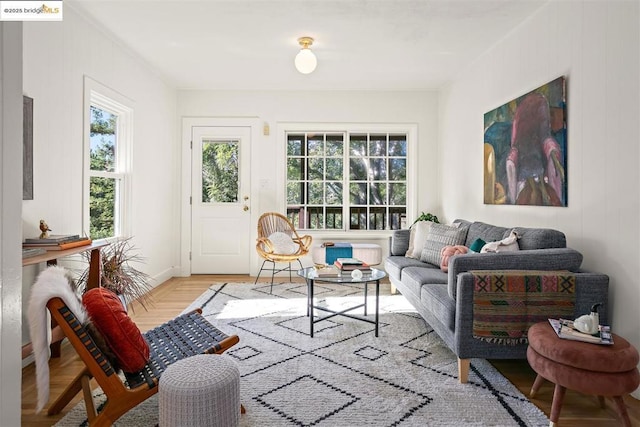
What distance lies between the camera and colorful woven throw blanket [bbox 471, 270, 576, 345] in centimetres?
243

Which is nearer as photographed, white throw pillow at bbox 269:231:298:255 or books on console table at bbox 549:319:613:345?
books on console table at bbox 549:319:613:345

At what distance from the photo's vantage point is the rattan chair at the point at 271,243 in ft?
17.0

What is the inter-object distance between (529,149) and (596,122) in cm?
79

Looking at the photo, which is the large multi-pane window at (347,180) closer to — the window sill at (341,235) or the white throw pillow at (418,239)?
the window sill at (341,235)

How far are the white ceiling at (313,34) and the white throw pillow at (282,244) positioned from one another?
2028 mm

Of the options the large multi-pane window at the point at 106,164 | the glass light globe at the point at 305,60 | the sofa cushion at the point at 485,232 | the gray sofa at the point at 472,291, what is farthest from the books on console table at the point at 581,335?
the large multi-pane window at the point at 106,164

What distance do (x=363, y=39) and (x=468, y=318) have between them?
2.84 m

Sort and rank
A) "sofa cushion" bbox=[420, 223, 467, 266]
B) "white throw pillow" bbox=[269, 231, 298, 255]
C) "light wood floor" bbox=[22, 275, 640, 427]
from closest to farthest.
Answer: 1. "light wood floor" bbox=[22, 275, 640, 427]
2. "sofa cushion" bbox=[420, 223, 467, 266]
3. "white throw pillow" bbox=[269, 231, 298, 255]

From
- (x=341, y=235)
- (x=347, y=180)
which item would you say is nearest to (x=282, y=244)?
(x=341, y=235)

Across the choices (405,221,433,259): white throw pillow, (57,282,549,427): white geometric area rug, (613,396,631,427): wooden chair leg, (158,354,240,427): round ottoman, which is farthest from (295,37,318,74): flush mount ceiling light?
(613,396,631,427): wooden chair leg

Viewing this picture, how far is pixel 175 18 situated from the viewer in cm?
363

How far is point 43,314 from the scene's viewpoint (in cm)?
172

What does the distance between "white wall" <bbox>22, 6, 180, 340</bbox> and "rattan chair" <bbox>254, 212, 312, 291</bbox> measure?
Answer: 131 centimetres

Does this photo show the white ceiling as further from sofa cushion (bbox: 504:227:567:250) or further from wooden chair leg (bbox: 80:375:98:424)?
wooden chair leg (bbox: 80:375:98:424)
